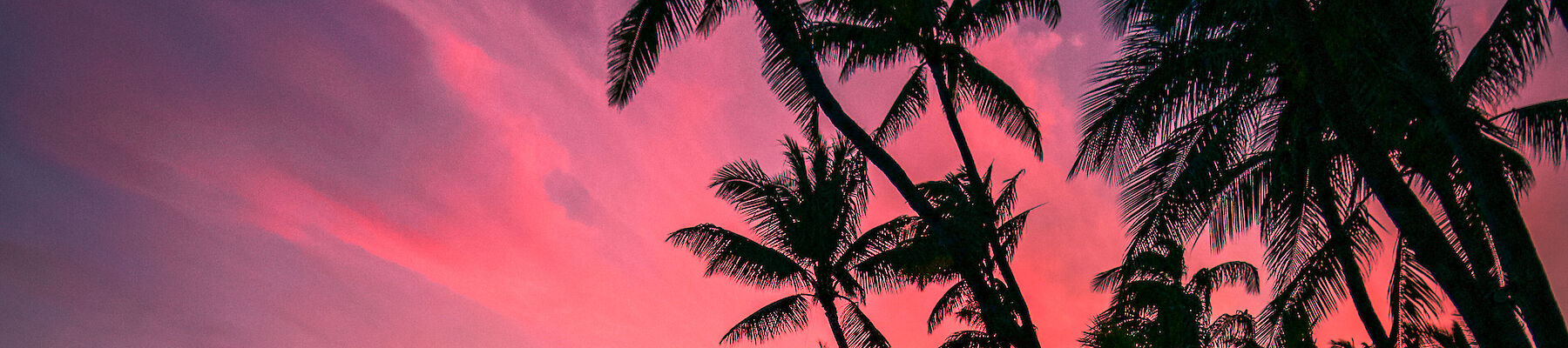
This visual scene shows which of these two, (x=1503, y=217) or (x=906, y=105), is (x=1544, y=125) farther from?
(x=906, y=105)

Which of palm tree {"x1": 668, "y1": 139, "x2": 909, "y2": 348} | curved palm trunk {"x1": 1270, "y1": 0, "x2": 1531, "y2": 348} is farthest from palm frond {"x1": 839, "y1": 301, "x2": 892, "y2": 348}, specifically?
curved palm trunk {"x1": 1270, "y1": 0, "x2": 1531, "y2": 348}

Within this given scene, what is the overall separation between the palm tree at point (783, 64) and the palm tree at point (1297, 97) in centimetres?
196

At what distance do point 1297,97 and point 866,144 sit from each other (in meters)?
4.32

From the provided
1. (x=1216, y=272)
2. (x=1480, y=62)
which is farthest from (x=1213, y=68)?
(x=1216, y=272)

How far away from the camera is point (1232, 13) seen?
23.2 ft

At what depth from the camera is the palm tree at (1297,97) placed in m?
6.09

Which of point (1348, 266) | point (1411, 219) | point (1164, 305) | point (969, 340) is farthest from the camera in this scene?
point (969, 340)

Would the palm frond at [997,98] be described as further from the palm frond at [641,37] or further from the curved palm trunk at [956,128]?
the palm frond at [641,37]

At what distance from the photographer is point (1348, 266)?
8555 millimetres

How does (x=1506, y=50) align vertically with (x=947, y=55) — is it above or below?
below

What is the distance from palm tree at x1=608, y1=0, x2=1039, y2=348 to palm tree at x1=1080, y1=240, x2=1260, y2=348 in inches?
52.4

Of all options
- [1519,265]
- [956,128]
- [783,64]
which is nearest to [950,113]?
[956,128]

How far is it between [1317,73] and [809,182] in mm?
9315

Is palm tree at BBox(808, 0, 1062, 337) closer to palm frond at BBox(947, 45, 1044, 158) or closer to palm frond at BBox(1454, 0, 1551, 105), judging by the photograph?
palm frond at BBox(947, 45, 1044, 158)
